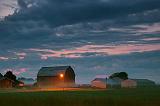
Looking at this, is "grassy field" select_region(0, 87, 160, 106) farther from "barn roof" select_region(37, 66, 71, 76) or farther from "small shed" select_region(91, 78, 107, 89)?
"small shed" select_region(91, 78, 107, 89)

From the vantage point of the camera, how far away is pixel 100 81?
166875 millimetres

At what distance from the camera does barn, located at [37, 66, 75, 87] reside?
508ft

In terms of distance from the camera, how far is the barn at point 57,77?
155m

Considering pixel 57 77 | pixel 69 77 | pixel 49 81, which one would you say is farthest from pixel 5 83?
pixel 69 77

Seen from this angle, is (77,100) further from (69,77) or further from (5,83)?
(69,77)

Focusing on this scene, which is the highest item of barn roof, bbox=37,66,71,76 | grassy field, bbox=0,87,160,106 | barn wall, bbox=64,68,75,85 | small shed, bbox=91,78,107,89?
barn roof, bbox=37,66,71,76

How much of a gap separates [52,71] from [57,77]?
183 inches

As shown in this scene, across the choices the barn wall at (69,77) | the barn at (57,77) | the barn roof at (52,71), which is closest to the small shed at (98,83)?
the barn at (57,77)

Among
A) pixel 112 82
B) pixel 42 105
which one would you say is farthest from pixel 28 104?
pixel 112 82

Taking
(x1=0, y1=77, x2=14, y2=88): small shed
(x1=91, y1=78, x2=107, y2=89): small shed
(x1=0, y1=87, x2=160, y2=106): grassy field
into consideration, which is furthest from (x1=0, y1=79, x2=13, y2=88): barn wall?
(x1=0, y1=87, x2=160, y2=106): grassy field

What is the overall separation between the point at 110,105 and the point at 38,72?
129 meters

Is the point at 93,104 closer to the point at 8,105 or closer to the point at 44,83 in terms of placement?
the point at 8,105

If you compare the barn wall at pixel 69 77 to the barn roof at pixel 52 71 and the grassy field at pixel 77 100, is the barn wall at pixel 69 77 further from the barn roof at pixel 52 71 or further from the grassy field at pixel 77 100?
the grassy field at pixel 77 100

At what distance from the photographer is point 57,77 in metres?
156
